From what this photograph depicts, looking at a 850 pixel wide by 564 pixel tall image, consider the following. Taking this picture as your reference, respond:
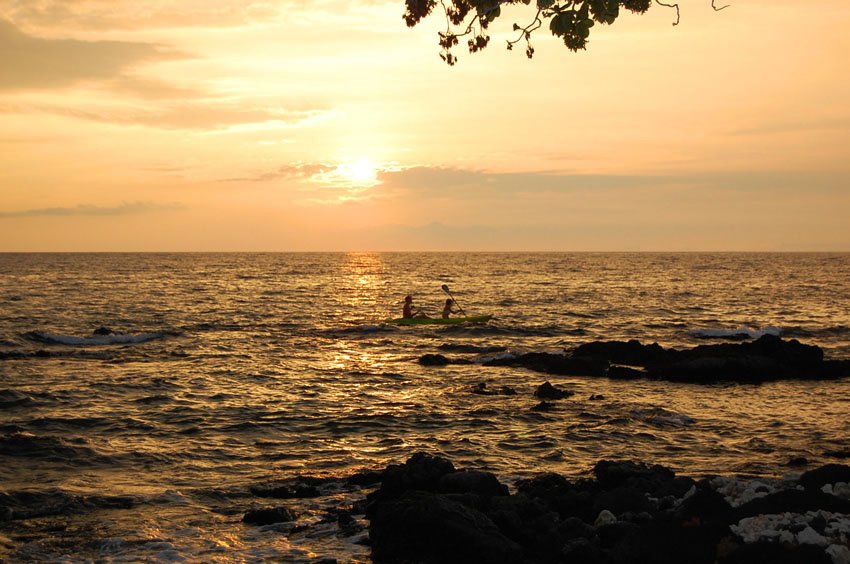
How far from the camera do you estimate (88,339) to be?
4216cm

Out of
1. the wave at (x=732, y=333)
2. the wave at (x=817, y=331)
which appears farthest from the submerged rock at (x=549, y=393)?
the wave at (x=817, y=331)

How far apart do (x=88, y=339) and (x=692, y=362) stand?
30757 millimetres

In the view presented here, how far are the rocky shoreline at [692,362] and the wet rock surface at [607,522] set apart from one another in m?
17.1

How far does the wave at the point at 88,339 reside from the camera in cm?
4144

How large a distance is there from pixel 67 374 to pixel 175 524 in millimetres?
19562

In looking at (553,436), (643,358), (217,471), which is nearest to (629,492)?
(553,436)

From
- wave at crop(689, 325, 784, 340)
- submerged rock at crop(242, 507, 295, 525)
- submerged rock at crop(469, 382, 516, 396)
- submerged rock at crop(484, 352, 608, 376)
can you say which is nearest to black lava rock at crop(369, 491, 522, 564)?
submerged rock at crop(242, 507, 295, 525)

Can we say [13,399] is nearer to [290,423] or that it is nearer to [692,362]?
[290,423]

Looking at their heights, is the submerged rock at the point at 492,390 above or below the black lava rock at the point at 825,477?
below

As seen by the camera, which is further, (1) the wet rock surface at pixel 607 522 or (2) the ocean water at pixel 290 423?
(2) the ocean water at pixel 290 423

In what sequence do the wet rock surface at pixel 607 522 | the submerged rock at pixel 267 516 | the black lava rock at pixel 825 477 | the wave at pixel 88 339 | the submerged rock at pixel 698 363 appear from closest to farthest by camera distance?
1. the wet rock surface at pixel 607 522
2. the black lava rock at pixel 825 477
3. the submerged rock at pixel 267 516
4. the submerged rock at pixel 698 363
5. the wave at pixel 88 339

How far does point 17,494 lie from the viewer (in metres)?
15.7

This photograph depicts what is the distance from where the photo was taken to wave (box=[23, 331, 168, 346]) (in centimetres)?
4144

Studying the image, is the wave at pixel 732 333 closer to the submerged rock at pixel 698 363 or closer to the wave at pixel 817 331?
the wave at pixel 817 331
